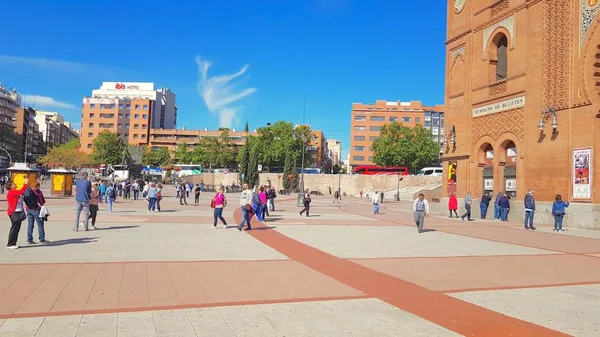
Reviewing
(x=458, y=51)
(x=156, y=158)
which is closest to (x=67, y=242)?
(x=458, y=51)

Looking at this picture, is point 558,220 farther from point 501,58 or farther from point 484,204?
point 501,58

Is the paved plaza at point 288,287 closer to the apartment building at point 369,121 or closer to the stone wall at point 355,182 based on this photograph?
the stone wall at point 355,182

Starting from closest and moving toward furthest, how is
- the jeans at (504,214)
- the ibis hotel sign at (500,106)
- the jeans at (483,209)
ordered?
the jeans at (504,214), the ibis hotel sign at (500,106), the jeans at (483,209)

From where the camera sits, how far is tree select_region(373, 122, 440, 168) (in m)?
83.9

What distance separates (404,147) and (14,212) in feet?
257

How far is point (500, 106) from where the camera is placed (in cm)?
2459

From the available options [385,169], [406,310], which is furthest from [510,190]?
[385,169]

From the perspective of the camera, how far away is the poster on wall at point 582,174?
19.3 metres

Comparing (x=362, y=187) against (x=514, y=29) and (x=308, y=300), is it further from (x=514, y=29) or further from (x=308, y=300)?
(x=308, y=300)

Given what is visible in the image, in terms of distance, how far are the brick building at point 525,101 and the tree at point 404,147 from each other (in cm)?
5566

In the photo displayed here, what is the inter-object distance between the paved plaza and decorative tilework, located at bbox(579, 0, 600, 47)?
11.7 m

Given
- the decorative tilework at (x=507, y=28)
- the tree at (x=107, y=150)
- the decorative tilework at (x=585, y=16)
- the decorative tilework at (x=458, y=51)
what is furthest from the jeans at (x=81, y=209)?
the tree at (x=107, y=150)

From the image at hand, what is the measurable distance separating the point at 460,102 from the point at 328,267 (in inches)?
853

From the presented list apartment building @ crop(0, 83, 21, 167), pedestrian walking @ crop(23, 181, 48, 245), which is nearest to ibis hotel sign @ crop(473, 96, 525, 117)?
pedestrian walking @ crop(23, 181, 48, 245)
